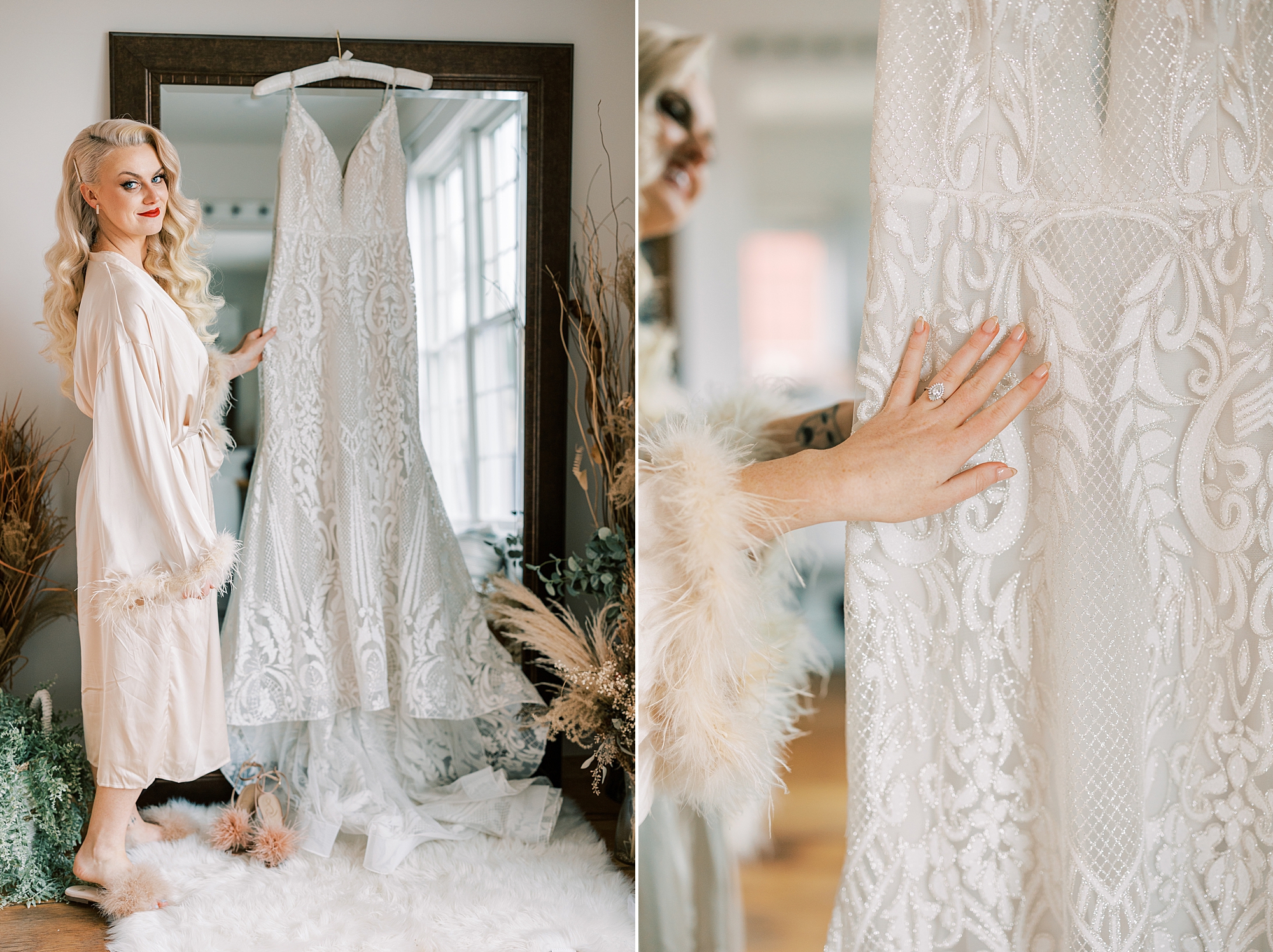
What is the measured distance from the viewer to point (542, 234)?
1.94 meters

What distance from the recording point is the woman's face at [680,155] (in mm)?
1012

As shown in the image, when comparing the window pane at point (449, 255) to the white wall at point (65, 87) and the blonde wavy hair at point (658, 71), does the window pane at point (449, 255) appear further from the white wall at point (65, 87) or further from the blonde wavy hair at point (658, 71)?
the blonde wavy hair at point (658, 71)

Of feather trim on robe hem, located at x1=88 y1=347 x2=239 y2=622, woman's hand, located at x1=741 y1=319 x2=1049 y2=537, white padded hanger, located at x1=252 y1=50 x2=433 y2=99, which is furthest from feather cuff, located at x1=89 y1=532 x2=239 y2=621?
woman's hand, located at x1=741 y1=319 x2=1049 y2=537

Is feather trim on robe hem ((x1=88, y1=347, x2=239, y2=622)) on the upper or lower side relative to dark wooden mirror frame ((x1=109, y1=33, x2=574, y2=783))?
lower

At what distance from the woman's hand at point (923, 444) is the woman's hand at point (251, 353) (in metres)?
1.41

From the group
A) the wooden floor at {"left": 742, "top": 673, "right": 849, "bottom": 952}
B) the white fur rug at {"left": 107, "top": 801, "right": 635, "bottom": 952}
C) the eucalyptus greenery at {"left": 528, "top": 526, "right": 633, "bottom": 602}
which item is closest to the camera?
the wooden floor at {"left": 742, "top": 673, "right": 849, "bottom": 952}

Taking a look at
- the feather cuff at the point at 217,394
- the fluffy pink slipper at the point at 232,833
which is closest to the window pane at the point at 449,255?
the feather cuff at the point at 217,394

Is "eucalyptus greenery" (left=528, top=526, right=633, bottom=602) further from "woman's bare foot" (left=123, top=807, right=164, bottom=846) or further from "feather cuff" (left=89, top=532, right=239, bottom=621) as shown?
"woman's bare foot" (left=123, top=807, right=164, bottom=846)

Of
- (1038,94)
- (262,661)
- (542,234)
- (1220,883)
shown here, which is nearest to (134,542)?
(262,661)

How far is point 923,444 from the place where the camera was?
0.92 meters

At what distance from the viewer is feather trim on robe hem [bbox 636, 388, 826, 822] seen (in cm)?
98

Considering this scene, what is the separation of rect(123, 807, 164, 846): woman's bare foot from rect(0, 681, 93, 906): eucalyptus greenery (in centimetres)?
9

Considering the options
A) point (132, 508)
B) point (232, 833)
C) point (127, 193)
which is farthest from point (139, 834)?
point (127, 193)

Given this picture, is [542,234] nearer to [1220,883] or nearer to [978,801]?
[978,801]
